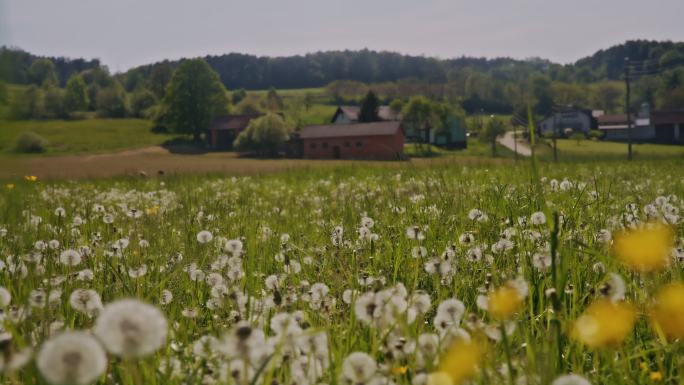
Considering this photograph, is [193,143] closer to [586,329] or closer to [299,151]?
[299,151]

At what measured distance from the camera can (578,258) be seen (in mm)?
3348

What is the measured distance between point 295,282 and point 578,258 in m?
1.62

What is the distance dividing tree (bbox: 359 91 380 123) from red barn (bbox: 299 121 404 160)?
18.8 metres

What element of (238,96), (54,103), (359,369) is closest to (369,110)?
(54,103)

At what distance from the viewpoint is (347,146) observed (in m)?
79.0

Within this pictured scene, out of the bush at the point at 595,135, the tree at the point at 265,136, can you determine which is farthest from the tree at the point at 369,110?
the bush at the point at 595,135

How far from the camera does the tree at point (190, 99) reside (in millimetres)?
87562

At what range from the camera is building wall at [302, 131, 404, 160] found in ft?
251

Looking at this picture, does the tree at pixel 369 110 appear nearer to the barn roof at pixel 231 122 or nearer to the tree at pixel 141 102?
the barn roof at pixel 231 122

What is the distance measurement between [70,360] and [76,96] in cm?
13622

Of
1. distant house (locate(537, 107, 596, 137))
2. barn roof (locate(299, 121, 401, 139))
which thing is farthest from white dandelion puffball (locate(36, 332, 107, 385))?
distant house (locate(537, 107, 596, 137))

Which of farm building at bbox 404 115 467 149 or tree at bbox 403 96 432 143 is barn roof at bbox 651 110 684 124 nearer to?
farm building at bbox 404 115 467 149

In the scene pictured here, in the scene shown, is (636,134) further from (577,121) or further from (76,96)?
(76,96)

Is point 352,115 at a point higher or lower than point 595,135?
higher
